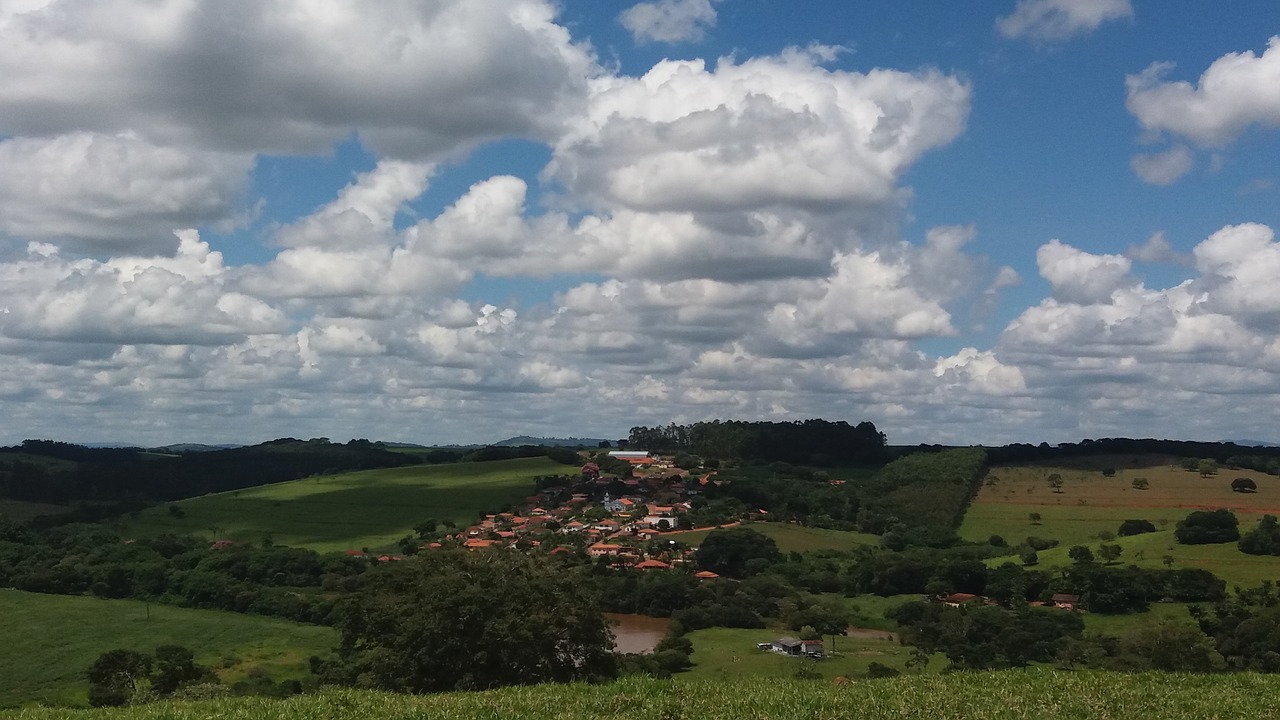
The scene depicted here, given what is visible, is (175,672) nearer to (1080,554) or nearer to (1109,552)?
(1080,554)

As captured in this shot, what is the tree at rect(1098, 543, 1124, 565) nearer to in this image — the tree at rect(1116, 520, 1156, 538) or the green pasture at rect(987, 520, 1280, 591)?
the green pasture at rect(987, 520, 1280, 591)

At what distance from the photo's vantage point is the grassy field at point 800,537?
172750 mm

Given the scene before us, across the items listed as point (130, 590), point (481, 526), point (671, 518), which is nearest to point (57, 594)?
point (130, 590)

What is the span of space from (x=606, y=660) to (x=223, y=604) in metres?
121

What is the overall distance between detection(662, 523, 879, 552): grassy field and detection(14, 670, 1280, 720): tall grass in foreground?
150775 mm

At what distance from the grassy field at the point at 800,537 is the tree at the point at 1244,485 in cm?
6725

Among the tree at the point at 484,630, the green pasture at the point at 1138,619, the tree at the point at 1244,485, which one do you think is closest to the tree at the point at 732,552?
the green pasture at the point at 1138,619

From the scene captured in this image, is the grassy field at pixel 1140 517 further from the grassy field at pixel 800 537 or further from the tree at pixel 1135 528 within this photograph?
the grassy field at pixel 800 537

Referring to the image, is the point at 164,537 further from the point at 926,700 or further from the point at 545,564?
the point at 926,700

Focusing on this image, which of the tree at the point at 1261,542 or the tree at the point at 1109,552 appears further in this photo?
the tree at the point at 1109,552

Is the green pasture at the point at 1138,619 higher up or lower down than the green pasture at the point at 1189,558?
lower down

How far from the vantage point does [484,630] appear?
3394cm

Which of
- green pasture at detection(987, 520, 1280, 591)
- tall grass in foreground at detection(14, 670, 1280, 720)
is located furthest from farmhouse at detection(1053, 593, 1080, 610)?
tall grass in foreground at detection(14, 670, 1280, 720)

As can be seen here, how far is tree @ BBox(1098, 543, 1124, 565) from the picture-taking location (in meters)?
132
